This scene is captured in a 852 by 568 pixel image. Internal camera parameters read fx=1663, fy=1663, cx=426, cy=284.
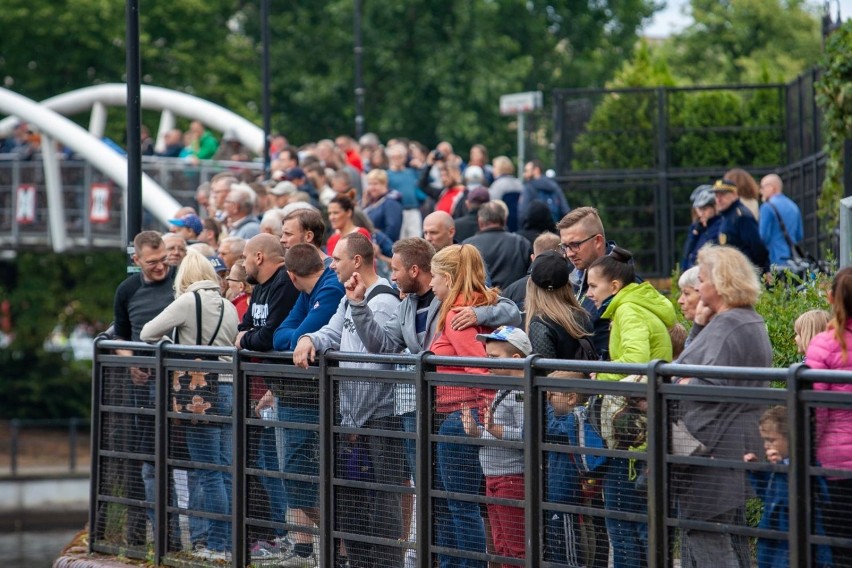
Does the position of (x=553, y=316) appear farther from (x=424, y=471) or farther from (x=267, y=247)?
(x=267, y=247)

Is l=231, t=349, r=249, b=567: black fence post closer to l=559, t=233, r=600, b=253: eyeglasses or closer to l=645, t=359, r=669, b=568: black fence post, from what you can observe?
l=559, t=233, r=600, b=253: eyeglasses

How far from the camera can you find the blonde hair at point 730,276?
6859mm

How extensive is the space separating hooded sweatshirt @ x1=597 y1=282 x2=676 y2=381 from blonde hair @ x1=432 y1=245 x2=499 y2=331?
25.1 inches

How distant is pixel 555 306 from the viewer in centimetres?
786

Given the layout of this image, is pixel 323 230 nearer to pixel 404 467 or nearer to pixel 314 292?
pixel 314 292

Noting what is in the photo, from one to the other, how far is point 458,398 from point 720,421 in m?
1.67

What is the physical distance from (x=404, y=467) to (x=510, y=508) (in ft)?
2.60

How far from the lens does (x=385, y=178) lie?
50.1 feet

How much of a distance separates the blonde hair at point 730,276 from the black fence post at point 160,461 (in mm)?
4180

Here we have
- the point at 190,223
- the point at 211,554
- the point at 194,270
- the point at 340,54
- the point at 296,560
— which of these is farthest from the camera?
the point at 340,54

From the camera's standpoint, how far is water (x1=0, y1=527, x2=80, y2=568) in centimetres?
2977

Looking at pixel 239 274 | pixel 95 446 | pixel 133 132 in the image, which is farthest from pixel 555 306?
pixel 133 132

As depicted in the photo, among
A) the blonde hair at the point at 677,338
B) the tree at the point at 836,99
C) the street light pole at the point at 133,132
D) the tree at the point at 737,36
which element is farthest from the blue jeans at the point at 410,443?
the tree at the point at 737,36

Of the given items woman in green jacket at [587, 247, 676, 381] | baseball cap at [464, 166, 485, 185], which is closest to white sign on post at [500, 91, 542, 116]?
baseball cap at [464, 166, 485, 185]
